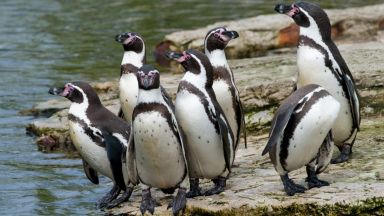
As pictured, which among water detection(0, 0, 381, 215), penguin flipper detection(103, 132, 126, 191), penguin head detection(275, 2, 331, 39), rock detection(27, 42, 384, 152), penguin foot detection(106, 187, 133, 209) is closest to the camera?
penguin flipper detection(103, 132, 126, 191)

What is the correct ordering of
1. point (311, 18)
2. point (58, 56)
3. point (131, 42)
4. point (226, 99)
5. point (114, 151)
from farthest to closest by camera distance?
point (58, 56), point (131, 42), point (226, 99), point (311, 18), point (114, 151)

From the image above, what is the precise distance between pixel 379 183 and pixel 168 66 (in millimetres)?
8014

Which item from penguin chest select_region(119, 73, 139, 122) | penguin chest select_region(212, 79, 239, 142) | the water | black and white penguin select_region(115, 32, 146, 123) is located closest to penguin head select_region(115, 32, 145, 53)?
black and white penguin select_region(115, 32, 146, 123)

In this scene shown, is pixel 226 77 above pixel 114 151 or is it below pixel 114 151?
above

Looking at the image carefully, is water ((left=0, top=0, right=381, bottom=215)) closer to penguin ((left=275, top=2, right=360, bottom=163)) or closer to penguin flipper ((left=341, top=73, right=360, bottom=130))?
penguin ((left=275, top=2, right=360, bottom=163))

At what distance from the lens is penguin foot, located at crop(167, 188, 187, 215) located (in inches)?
324

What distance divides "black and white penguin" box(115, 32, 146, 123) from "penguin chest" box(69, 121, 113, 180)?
1.17 meters

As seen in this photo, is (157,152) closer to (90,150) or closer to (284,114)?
(90,150)

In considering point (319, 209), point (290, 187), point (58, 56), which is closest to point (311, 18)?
point (290, 187)

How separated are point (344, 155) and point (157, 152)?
5.78ft

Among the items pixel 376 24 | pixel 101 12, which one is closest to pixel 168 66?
pixel 376 24

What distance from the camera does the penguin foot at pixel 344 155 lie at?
9008 millimetres

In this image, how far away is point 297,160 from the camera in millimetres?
8094

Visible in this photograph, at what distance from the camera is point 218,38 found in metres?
9.52
